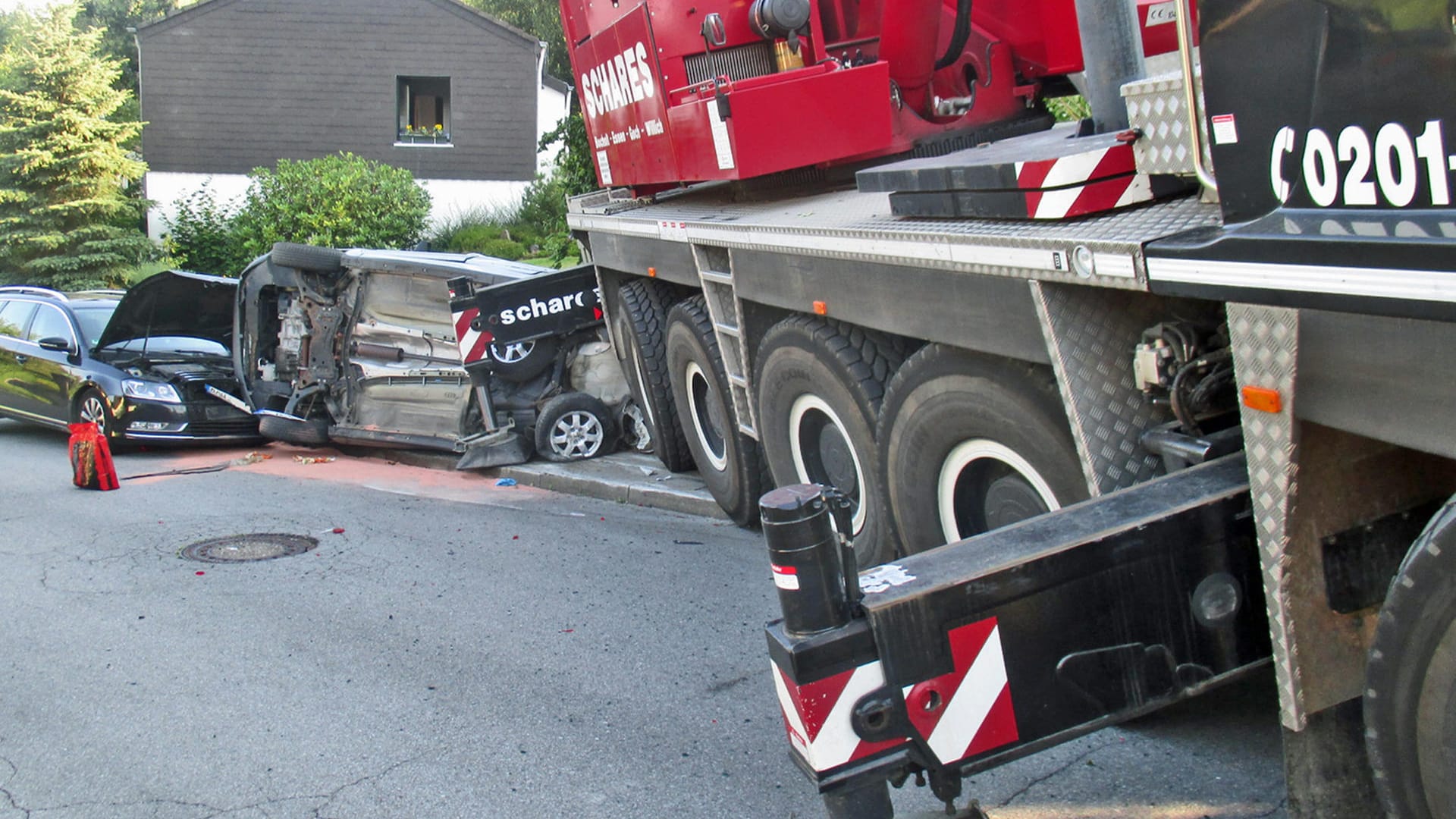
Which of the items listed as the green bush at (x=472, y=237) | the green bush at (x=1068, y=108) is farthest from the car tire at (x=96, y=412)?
the green bush at (x=472, y=237)

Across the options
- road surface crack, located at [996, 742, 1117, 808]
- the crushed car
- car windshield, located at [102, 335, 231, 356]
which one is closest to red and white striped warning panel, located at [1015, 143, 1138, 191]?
road surface crack, located at [996, 742, 1117, 808]

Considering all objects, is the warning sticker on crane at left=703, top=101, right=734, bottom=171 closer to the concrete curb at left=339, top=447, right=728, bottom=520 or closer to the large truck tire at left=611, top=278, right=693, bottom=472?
the large truck tire at left=611, top=278, right=693, bottom=472

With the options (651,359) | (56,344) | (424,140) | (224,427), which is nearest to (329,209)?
(424,140)

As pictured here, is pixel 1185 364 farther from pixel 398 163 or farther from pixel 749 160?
pixel 398 163

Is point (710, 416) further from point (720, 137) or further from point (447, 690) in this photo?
point (447, 690)

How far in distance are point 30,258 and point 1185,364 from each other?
28.2 meters

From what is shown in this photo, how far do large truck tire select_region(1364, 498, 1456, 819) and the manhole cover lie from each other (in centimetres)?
651

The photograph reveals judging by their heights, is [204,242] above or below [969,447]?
above

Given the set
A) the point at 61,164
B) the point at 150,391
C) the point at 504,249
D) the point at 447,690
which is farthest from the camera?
the point at 504,249

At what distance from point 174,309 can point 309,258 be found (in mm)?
2654

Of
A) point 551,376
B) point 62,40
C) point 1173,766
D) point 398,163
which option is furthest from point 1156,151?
point 398,163

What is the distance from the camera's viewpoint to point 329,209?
82.0ft

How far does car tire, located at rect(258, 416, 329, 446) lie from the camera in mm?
11594

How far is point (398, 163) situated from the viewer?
33.2 metres
